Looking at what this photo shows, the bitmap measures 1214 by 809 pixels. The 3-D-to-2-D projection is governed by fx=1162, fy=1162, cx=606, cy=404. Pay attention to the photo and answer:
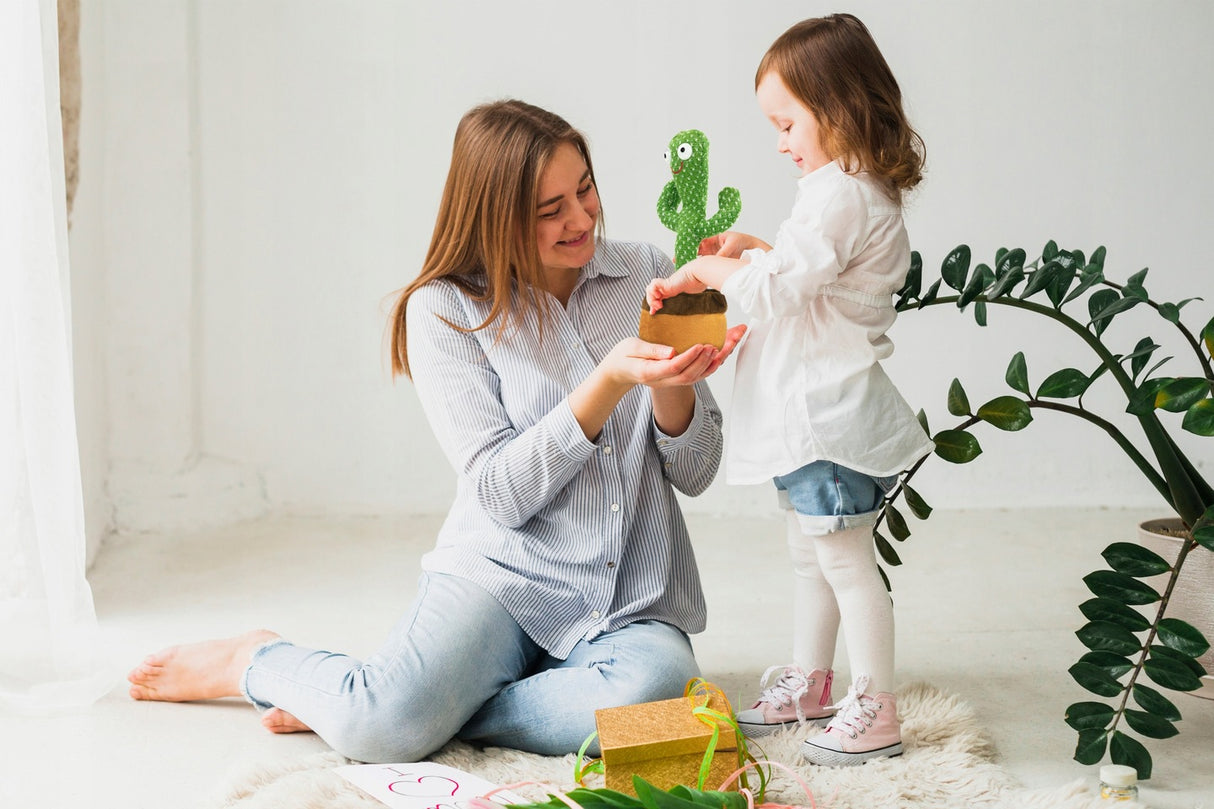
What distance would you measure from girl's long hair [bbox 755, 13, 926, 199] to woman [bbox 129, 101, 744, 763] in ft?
0.94

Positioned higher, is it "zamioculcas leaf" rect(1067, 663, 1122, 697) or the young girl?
the young girl

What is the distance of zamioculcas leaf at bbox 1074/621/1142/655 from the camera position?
143 cm

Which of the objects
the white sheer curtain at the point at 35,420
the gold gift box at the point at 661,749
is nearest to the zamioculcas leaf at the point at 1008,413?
the gold gift box at the point at 661,749

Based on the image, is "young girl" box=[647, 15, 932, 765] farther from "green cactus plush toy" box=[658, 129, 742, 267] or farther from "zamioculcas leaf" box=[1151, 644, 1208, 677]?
"zamioculcas leaf" box=[1151, 644, 1208, 677]

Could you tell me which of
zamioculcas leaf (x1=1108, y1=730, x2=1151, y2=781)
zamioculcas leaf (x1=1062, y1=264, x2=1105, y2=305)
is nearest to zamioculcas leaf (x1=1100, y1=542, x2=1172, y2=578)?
zamioculcas leaf (x1=1108, y1=730, x2=1151, y2=781)

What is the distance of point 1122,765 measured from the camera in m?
1.37

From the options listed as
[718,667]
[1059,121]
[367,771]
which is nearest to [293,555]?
[718,667]

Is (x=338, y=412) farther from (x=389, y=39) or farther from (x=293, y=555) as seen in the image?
(x=389, y=39)

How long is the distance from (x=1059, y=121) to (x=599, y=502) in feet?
7.18

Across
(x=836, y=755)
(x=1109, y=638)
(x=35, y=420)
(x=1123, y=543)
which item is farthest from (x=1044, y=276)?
(x=35, y=420)

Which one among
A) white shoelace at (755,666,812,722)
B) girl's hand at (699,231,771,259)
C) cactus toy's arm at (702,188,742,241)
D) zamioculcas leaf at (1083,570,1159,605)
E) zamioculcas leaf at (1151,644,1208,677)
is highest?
cactus toy's arm at (702,188,742,241)

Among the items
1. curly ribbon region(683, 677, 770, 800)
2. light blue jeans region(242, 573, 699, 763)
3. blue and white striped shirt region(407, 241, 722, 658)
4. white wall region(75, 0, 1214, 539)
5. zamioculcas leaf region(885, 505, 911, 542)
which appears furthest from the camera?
white wall region(75, 0, 1214, 539)

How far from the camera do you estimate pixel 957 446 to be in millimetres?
1556

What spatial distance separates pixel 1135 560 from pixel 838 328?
0.46 meters
